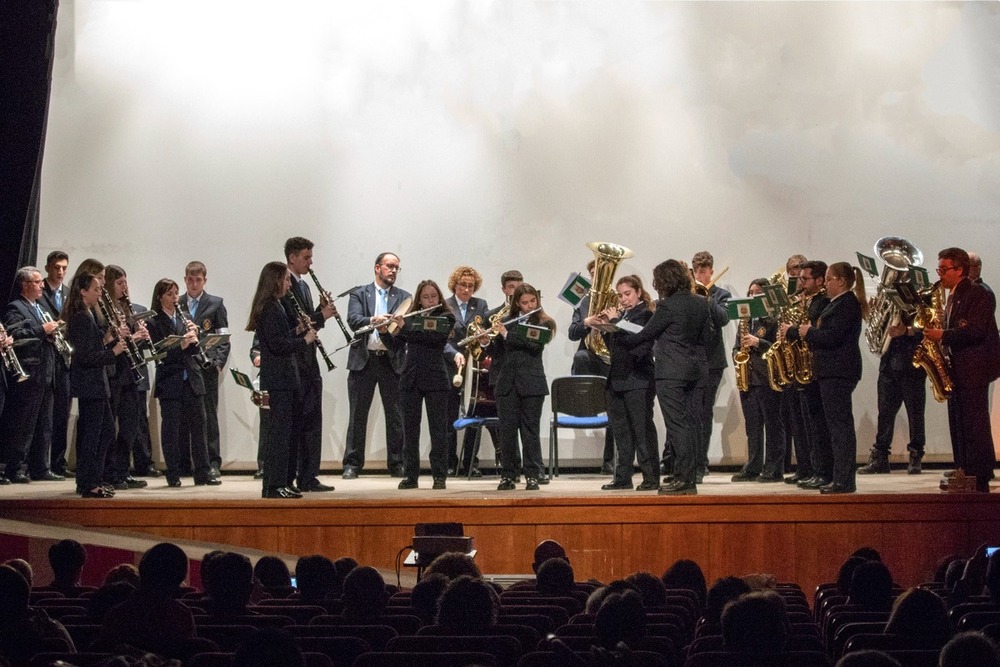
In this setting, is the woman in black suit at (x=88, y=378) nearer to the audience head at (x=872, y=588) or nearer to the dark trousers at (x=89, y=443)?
the dark trousers at (x=89, y=443)

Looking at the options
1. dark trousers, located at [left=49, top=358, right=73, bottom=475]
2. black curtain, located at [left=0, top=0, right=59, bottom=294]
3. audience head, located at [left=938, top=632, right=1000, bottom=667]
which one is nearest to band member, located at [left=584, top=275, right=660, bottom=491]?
black curtain, located at [left=0, top=0, right=59, bottom=294]

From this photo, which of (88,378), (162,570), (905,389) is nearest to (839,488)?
(905,389)

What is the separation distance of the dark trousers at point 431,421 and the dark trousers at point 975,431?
3.42 m

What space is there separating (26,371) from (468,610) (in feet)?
21.6

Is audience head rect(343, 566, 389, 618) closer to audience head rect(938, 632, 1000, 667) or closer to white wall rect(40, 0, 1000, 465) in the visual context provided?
audience head rect(938, 632, 1000, 667)

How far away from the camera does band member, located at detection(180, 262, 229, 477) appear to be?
10328 millimetres

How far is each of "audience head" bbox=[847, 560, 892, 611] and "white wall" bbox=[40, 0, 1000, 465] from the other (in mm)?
→ 6714

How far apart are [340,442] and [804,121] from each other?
530 centimetres

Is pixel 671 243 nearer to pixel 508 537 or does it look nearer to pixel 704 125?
pixel 704 125

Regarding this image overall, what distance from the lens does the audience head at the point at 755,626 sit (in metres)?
3.36

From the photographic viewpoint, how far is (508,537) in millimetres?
7547

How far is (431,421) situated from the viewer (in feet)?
28.3

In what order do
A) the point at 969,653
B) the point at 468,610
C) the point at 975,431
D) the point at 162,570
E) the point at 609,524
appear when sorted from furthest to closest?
the point at 975,431 → the point at 609,524 → the point at 162,570 → the point at 468,610 → the point at 969,653

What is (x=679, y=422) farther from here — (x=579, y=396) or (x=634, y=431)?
(x=579, y=396)
